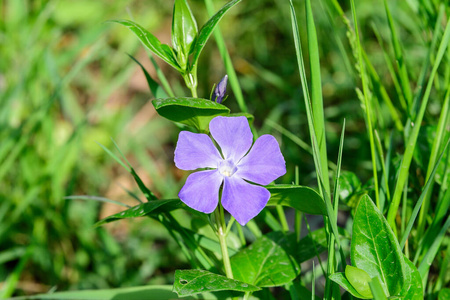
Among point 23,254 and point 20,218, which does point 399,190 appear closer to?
point 23,254

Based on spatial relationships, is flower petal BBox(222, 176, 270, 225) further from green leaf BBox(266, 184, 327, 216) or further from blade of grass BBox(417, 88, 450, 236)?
blade of grass BBox(417, 88, 450, 236)

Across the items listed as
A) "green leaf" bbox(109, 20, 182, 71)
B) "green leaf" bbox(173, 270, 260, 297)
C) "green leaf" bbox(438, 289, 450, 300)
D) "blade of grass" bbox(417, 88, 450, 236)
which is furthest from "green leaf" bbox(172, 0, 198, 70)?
"green leaf" bbox(438, 289, 450, 300)

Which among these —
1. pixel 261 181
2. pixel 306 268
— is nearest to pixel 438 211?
pixel 261 181

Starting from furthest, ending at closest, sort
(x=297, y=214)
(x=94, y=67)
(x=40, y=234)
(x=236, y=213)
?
1. (x=94, y=67)
2. (x=40, y=234)
3. (x=297, y=214)
4. (x=236, y=213)

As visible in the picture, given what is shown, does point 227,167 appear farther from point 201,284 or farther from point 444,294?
point 444,294

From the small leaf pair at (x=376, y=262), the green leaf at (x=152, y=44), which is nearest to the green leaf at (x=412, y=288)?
the small leaf pair at (x=376, y=262)

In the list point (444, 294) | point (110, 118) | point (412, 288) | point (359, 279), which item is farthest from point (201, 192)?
point (110, 118)
